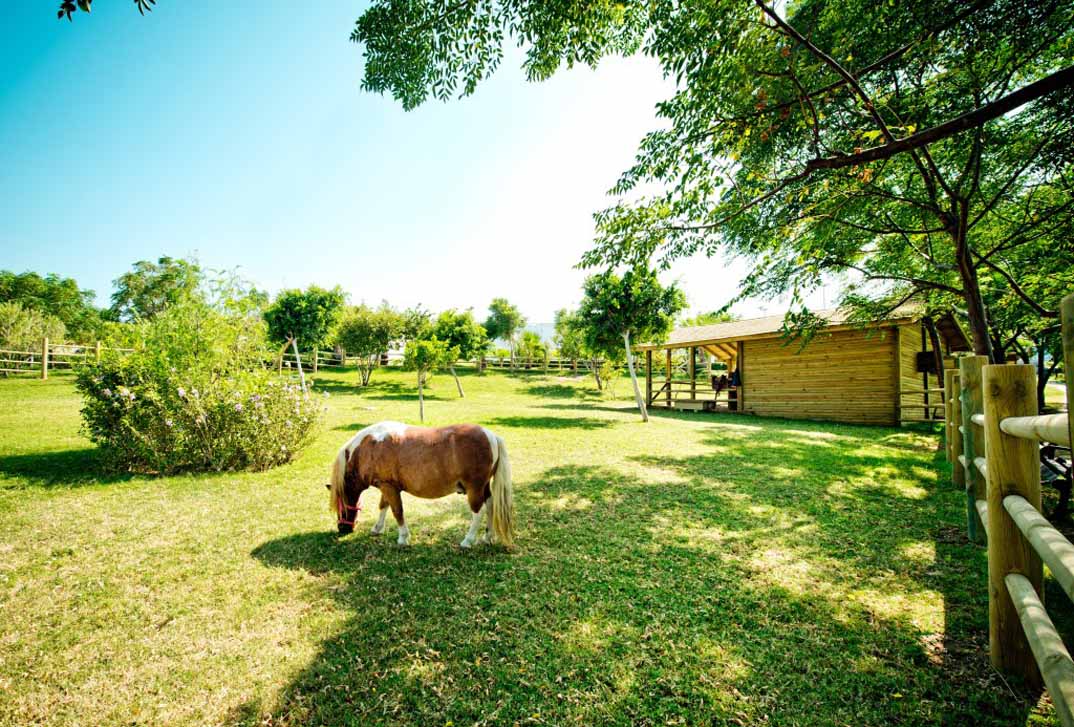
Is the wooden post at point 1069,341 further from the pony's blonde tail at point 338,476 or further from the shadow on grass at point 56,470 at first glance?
the shadow on grass at point 56,470

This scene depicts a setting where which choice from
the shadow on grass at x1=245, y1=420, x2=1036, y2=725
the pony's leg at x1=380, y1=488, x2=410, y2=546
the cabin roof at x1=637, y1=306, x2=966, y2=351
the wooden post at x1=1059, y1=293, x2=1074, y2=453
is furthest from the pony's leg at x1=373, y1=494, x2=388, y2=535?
the cabin roof at x1=637, y1=306, x2=966, y2=351

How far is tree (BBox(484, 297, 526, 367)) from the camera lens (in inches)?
1812

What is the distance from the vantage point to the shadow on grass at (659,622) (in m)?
2.26

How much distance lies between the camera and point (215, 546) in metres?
4.32

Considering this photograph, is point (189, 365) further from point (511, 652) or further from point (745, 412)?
point (745, 412)

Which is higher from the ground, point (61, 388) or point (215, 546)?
point (61, 388)

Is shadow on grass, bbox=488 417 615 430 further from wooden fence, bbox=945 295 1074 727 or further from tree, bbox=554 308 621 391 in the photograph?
wooden fence, bbox=945 295 1074 727

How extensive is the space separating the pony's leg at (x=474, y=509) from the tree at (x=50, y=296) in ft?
225

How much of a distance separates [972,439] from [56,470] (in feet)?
41.3

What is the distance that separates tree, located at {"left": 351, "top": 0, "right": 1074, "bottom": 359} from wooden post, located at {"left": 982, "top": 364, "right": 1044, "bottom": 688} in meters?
1.92

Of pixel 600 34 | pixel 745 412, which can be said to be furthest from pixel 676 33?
pixel 745 412

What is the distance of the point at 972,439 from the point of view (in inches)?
164

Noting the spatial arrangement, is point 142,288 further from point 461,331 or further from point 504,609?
point 504,609

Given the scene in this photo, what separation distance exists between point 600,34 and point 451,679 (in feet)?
20.3
